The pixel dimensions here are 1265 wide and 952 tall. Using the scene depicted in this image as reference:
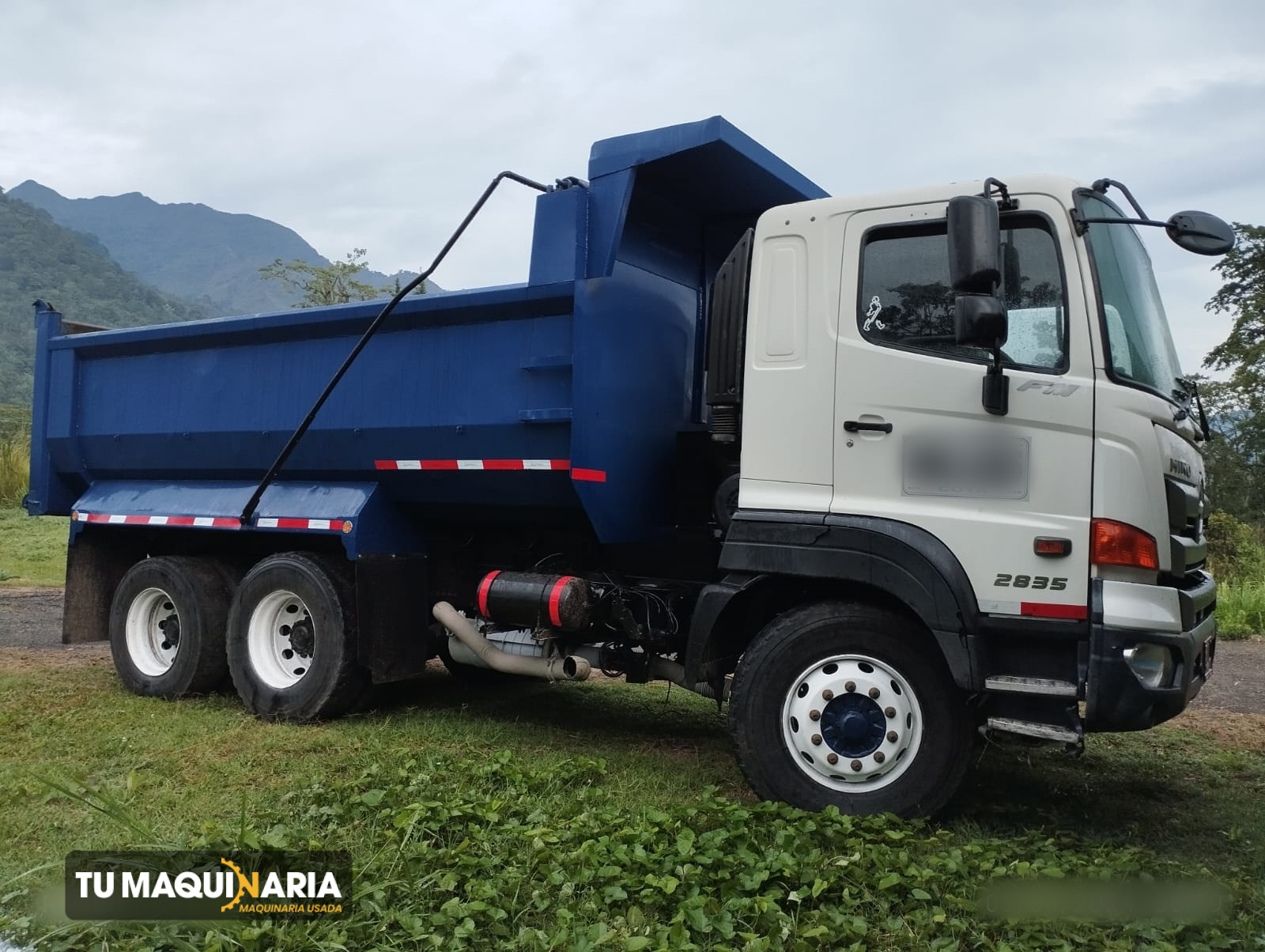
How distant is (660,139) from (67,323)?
5.08 meters

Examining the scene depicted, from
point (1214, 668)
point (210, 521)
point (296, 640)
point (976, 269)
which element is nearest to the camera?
point (976, 269)

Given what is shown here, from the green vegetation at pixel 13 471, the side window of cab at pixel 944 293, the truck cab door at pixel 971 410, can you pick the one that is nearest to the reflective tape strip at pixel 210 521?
the truck cab door at pixel 971 410

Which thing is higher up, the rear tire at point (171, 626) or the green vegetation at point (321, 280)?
the green vegetation at point (321, 280)

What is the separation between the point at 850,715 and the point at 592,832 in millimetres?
1123

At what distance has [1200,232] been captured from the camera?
402 cm

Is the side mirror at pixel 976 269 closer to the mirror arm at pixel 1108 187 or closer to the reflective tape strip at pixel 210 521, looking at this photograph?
the mirror arm at pixel 1108 187

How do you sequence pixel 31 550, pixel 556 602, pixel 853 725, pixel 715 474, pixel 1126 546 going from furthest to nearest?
1. pixel 31 550
2. pixel 556 602
3. pixel 715 474
4. pixel 853 725
5. pixel 1126 546

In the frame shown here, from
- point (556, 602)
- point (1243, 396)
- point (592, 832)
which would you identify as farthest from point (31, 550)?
point (1243, 396)

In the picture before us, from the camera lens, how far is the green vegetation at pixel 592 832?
10.4 ft

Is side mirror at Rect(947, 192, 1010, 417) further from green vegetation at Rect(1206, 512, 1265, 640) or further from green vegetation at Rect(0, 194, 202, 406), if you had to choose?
green vegetation at Rect(0, 194, 202, 406)

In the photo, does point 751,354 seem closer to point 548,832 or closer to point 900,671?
point 900,671

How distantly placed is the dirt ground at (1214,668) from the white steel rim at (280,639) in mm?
2127

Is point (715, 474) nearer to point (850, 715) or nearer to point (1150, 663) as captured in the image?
point (850, 715)

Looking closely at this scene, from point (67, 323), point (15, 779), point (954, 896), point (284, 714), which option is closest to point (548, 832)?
point (954, 896)
